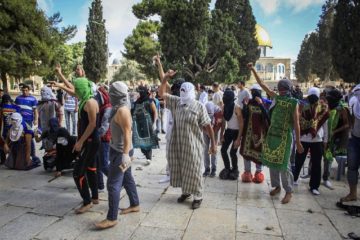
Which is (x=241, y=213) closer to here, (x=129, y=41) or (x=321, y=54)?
(x=129, y=41)

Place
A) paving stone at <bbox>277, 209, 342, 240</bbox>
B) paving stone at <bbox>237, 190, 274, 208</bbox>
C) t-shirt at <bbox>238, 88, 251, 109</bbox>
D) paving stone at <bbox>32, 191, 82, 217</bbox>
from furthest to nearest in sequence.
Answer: t-shirt at <bbox>238, 88, 251, 109</bbox> < paving stone at <bbox>237, 190, 274, 208</bbox> < paving stone at <bbox>32, 191, 82, 217</bbox> < paving stone at <bbox>277, 209, 342, 240</bbox>

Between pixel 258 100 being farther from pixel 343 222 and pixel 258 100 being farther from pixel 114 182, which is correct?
pixel 114 182

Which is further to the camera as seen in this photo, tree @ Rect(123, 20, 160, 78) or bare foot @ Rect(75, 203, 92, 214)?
tree @ Rect(123, 20, 160, 78)

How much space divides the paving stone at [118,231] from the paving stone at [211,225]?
0.68 metres

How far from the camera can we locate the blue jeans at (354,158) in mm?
5023

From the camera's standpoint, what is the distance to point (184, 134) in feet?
15.7

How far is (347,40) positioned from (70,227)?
28299 mm

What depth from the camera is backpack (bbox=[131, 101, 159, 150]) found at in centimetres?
734

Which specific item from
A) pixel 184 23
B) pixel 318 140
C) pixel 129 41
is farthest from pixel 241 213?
pixel 129 41

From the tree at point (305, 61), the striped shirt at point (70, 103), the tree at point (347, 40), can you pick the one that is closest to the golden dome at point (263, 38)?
the tree at point (305, 61)

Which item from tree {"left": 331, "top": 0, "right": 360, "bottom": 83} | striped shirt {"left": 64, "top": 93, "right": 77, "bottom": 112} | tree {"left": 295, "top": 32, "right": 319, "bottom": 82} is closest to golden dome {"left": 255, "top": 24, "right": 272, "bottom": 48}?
tree {"left": 295, "top": 32, "right": 319, "bottom": 82}

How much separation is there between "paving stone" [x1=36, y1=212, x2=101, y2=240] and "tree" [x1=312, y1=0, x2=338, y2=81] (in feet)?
133

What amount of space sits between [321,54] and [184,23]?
76.9 feet

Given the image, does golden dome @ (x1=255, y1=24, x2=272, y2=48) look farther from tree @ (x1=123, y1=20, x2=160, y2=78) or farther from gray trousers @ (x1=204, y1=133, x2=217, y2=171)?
gray trousers @ (x1=204, y1=133, x2=217, y2=171)
